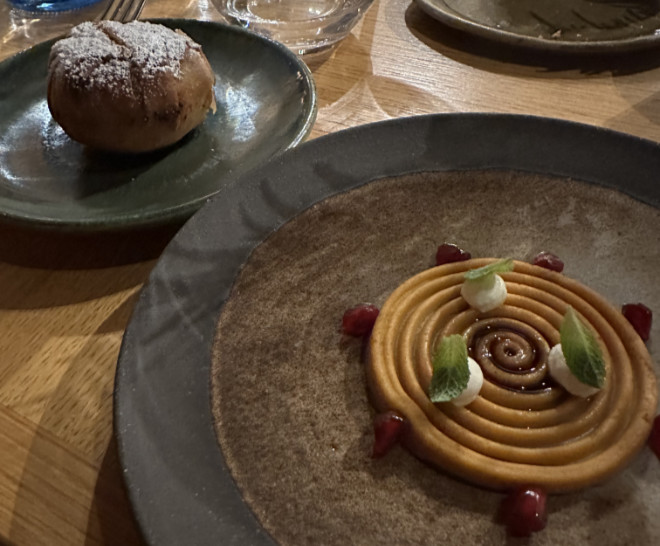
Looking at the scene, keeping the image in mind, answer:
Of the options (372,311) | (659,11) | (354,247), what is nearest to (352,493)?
(372,311)

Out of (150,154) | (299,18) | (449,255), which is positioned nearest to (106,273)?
(150,154)

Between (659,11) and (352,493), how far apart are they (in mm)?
1708

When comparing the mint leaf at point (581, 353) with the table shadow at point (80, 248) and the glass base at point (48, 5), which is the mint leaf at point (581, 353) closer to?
the table shadow at point (80, 248)

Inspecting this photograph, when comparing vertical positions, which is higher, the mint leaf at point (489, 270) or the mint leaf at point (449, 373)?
the mint leaf at point (489, 270)

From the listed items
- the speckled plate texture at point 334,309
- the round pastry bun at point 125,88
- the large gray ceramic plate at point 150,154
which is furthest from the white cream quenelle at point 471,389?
the round pastry bun at point 125,88

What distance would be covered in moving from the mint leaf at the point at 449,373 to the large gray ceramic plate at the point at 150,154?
0.52 metres

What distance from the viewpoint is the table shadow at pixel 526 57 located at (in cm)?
161

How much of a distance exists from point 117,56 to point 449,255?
0.76 metres

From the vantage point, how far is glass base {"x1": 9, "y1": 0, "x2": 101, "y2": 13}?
2.04m

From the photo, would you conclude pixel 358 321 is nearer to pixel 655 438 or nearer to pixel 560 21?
pixel 655 438

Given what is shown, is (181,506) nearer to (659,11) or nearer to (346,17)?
(346,17)

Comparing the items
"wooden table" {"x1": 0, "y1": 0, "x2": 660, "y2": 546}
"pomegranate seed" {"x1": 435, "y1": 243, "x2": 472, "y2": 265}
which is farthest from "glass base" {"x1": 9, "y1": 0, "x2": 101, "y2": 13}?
"pomegranate seed" {"x1": 435, "y1": 243, "x2": 472, "y2": 265}

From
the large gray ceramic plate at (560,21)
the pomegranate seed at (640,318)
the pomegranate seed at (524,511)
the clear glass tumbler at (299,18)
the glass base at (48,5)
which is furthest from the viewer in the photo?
the glass base at (48,5)

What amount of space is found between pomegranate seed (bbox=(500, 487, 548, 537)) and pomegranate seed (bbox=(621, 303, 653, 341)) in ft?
1.05
